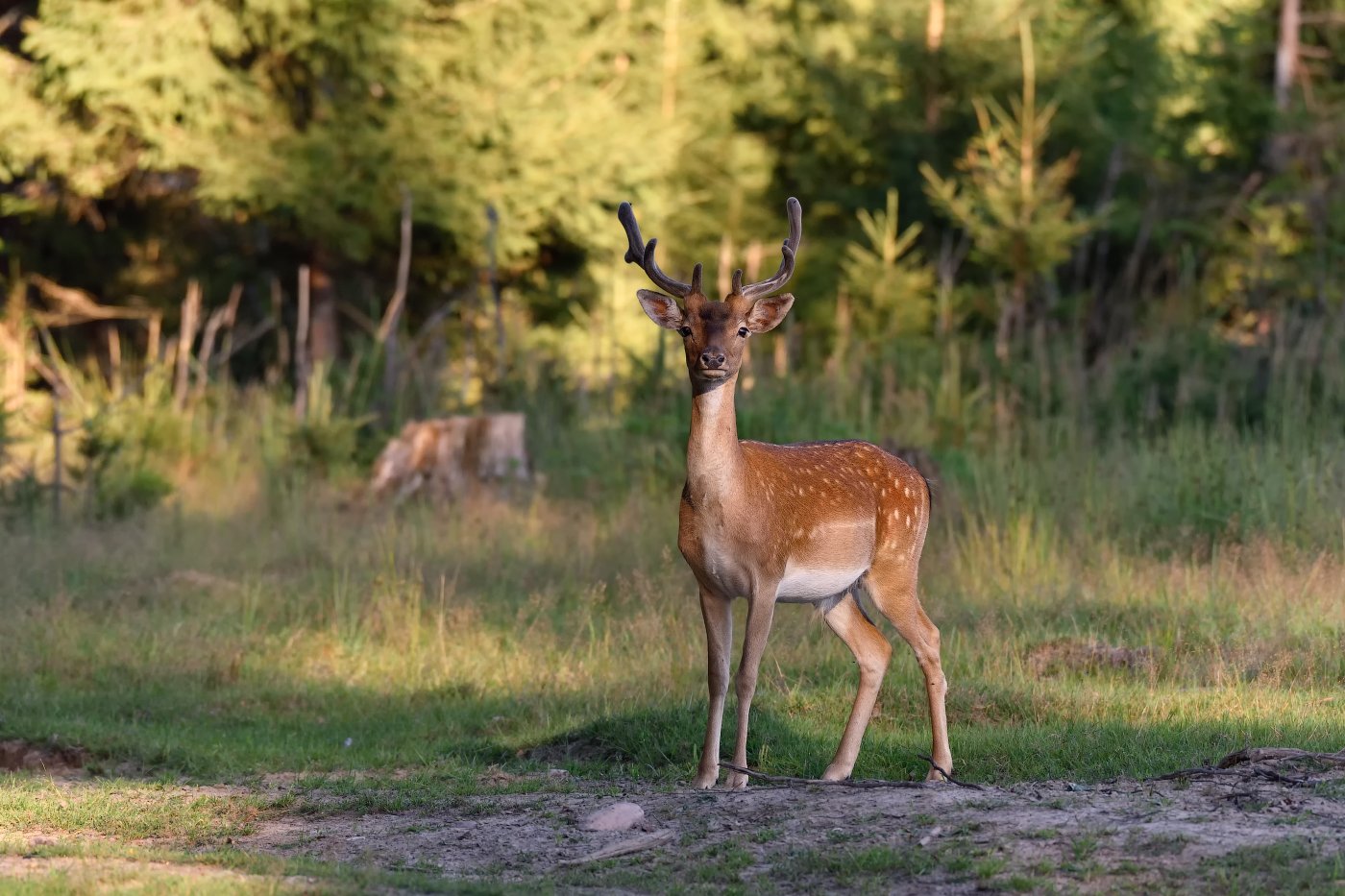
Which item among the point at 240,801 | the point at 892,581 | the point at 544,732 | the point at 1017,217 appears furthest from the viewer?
the point at 1017,217

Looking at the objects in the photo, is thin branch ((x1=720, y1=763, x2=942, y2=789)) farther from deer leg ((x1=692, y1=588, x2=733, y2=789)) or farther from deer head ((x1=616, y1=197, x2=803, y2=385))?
deer head ((x1=616, y1=197, x2=803, y2=385))

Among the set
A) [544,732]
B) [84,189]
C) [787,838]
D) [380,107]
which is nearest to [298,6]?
[380,107]

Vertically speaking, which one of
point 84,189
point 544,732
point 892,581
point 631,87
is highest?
point 631,87

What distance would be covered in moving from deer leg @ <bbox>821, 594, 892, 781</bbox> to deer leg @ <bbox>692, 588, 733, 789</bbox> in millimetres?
570

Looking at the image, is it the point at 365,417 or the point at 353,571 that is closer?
the point at 353,571

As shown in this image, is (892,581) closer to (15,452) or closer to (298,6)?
(15,452)

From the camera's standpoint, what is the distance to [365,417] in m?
17.7

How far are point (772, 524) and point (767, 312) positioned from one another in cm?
99

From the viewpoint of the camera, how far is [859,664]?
28.5 ft

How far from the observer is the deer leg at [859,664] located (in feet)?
27.4

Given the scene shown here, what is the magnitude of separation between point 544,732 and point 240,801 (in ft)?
6.50

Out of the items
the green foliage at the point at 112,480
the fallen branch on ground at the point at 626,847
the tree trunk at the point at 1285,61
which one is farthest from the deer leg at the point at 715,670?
the tree trunk at the point at 1285,61

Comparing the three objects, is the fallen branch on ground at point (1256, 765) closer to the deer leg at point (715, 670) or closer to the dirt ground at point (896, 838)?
the dirt ground at point (896, 838)

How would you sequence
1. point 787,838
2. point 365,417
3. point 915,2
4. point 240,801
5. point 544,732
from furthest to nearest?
point 915,2 < point 365,417 < point 544,732 < point 240,801 < point 787,838
